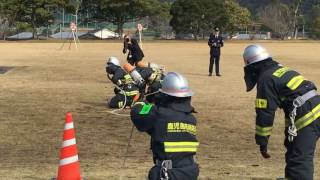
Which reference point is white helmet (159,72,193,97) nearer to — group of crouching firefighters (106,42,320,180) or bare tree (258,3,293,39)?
group of crouching firefighters (106,42,320,180)

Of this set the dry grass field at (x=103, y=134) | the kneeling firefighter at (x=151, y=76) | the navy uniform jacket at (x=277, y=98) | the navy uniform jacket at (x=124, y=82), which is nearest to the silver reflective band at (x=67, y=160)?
the dry grass field at (x=103, y=134)

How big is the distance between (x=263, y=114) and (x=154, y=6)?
3087 inches

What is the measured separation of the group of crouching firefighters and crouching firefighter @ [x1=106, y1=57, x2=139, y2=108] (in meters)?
5.94

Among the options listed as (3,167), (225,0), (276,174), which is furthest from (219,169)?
(225,0)

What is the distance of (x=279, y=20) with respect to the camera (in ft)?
359

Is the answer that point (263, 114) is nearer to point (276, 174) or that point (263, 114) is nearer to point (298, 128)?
point (298, 128)

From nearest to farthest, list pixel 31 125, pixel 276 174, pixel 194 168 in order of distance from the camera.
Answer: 1. pixel 194 168
2. pixel 276 174
3. pixel 31 125

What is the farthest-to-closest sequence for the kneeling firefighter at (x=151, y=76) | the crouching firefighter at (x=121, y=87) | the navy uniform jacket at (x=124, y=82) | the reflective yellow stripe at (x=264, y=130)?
the navy uniform jacket at (x=124, y=82) < the crouching firefighter at (x=121, y=87) < the kneeling firefighter at (x=151, y=76) < the reflective yellow stripe at (x=264, y=130)

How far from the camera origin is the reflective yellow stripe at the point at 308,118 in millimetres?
5914

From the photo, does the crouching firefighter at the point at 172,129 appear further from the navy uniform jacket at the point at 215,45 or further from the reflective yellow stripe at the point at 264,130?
the navy uniform jacket at the point at 215,45

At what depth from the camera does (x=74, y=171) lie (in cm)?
629

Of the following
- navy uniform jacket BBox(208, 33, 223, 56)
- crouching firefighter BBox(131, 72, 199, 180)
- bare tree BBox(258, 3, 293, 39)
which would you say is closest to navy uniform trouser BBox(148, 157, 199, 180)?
crouching firefighter BBox(131, 72, 199, 180)

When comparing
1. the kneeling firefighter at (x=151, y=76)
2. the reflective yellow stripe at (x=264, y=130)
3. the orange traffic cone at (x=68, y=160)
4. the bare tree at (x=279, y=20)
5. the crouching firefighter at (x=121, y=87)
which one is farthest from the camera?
the bare tree at (x=279, y=20)

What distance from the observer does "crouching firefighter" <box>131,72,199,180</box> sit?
499cm
